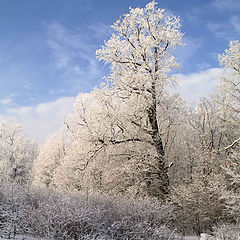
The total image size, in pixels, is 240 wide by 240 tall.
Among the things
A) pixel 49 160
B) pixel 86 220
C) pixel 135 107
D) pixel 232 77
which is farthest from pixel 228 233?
pixel 49 160

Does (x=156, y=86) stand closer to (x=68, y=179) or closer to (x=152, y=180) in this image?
(x=152, y=180)

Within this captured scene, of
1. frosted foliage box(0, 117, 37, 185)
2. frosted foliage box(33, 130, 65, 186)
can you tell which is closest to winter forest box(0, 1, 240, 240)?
frosted foliage box(33, 130, 65, 186)

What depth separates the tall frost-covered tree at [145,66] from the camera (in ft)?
46.9

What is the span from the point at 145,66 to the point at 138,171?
5.61 meters

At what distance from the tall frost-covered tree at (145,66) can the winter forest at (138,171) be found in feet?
0.18

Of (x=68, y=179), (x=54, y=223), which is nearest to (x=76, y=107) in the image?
(x=68, y=179)

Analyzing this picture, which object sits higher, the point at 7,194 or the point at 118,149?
the point at 118,149

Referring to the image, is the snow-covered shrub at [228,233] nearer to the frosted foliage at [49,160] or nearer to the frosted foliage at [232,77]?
the frosted foliage at [232,77]

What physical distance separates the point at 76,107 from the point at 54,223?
1821cm

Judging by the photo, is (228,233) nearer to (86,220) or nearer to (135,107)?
(86,220)

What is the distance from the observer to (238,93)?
1789cm

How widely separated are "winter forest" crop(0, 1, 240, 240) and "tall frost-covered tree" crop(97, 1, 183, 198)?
54 millimetres

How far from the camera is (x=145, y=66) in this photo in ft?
46.9

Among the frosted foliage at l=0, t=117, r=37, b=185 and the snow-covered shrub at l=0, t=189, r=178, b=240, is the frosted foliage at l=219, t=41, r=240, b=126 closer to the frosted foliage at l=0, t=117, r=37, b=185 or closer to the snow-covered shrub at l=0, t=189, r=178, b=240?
the snow-covered shrub at l=0, t=189, r=178, b=240
